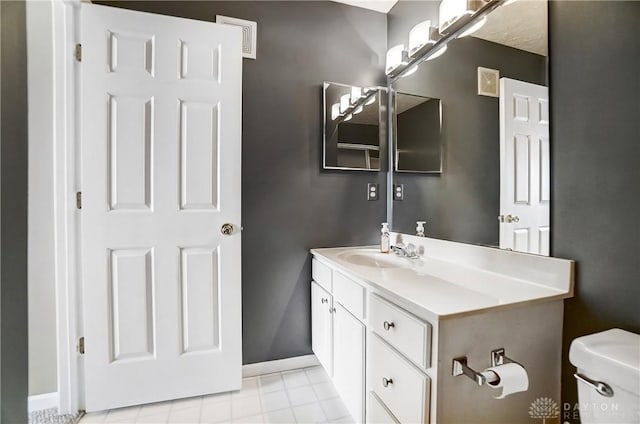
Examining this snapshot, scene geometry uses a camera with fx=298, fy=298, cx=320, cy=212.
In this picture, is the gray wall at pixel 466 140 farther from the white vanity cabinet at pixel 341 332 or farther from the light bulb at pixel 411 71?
the white vanity cabinet at pixel 341 332

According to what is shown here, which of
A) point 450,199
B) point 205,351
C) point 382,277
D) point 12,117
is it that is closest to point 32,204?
point 12,117

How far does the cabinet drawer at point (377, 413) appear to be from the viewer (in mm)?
→ 1074

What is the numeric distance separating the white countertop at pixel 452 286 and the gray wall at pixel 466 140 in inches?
6.9

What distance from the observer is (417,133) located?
5.88ft

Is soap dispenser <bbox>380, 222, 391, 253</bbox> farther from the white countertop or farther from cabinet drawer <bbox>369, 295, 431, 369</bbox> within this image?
cabinet drawer <bbox>369, 295, 431, 369</bbox>

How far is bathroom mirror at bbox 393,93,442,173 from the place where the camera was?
165 centimetres

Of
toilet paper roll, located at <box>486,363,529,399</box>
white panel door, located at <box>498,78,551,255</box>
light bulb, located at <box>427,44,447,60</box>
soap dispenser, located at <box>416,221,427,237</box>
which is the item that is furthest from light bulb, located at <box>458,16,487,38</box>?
toilet paper roll, located at <box>486,363,529,399</box>

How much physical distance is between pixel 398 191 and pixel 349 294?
881 millimetres

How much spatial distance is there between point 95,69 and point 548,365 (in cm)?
226

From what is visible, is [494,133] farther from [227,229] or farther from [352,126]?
[227,229]

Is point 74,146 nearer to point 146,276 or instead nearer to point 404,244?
point 146,276

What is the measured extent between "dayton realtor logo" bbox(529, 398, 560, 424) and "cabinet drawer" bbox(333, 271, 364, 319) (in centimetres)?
63

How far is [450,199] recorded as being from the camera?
1.55 meters

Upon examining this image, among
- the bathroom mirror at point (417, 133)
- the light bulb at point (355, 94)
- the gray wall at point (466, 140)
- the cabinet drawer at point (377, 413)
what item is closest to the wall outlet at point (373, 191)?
the bathroom mirror at point (417, 133)
